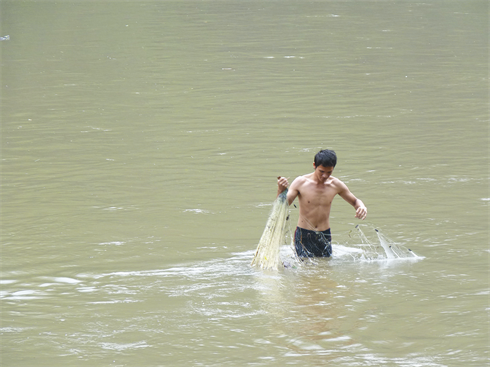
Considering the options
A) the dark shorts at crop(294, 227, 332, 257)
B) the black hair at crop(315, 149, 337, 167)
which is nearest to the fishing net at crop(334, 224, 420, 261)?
the dark shorts at crop(294, 227, 332, 257)

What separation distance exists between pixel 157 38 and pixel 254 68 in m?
5.92

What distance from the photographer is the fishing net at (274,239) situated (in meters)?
7.09

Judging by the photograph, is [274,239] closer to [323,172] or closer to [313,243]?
[313,243]

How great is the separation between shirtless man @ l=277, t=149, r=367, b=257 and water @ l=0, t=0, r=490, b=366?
0.25 metres

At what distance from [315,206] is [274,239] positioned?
492mm

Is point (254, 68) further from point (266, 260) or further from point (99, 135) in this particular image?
point (266, 260)

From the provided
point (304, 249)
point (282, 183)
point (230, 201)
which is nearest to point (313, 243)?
point (304, 249)

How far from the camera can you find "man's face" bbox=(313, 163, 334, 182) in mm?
6898

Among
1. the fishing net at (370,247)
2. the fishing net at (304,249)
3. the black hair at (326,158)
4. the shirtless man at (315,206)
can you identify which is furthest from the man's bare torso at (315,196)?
the fishing net at (370,247)

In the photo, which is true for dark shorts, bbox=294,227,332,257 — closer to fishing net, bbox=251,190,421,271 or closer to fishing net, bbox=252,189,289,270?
fishing net, bbox=251,190,421,271

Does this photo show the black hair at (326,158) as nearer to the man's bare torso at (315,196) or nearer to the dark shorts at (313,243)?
the man's bare torso at (315,196)

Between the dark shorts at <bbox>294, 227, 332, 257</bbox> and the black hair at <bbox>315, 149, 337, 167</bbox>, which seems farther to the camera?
the dark shorts at <bbox>294, 227, 332, 257</bbox>

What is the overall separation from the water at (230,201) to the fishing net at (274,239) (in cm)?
13

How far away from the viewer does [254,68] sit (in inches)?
705
